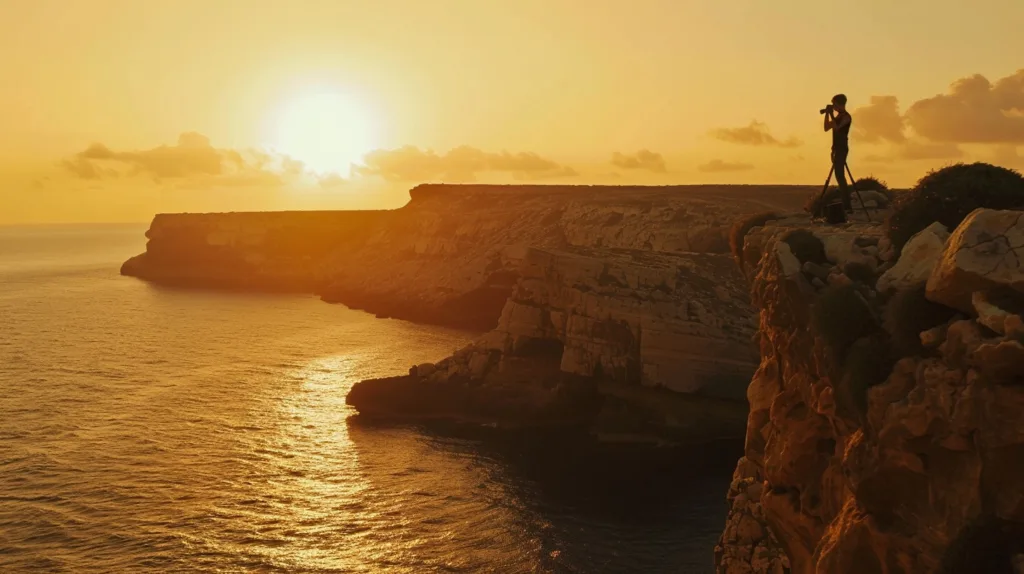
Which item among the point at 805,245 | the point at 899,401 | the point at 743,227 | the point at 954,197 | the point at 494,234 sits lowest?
the point at 899,401

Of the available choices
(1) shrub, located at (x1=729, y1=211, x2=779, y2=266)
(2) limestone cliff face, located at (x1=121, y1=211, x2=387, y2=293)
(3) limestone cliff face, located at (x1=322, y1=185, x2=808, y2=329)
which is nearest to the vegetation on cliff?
(1) shrub, located at (x1=729, y1=211, x2=779, y2=266)

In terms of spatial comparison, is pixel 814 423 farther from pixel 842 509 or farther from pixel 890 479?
pixel 890 479

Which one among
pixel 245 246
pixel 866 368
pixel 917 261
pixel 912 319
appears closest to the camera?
pixel 912 319

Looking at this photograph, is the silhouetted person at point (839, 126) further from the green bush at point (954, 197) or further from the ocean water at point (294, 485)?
the ocean water at point (294, 485)

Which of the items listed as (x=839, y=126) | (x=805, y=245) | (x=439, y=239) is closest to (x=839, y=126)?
(x=839, y=126)

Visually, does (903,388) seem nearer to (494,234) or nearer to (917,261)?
(917,261)

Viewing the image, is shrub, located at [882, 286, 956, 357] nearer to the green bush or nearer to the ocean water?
the green bush

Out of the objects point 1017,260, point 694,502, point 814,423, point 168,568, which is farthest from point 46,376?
point 1017,260
